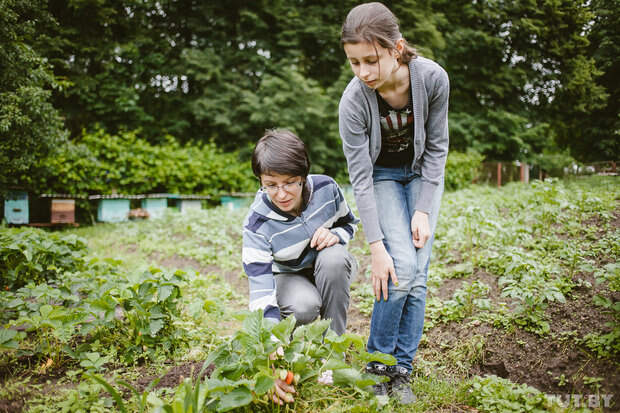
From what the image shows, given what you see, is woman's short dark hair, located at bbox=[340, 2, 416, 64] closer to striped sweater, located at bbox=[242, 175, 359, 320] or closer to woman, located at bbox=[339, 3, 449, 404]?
woman, located at bbox=[339, 3, 449, 404]

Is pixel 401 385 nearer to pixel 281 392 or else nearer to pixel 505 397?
pixel 505 397

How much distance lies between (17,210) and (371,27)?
7403 millimetres

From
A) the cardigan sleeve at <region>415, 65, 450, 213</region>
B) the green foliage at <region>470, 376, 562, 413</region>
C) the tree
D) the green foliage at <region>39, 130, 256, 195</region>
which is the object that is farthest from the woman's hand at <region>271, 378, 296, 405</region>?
the green foliage at <region>39, 130, 256, 195</region>

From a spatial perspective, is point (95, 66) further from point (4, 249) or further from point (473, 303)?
point (473, 303)

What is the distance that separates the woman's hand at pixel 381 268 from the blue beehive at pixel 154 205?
7.30m

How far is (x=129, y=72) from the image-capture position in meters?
10.3

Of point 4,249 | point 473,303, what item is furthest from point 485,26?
point 4,249

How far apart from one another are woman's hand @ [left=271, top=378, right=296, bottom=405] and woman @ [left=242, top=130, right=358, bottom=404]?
385 mm

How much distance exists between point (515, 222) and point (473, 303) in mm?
1616

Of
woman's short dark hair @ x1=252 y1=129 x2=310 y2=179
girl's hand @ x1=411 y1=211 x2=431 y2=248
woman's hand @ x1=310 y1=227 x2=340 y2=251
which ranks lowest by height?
woman's hand @ x1=310 y1=227 x2=340 y2=251

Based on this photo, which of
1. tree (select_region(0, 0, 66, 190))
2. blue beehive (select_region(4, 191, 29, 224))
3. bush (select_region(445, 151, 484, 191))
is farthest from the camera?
bush (select_region(445, 151, 484, 191))

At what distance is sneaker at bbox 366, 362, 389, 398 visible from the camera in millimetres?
1798

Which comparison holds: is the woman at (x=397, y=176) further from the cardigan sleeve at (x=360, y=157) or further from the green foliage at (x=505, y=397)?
the green foliage at (x=505, y=397)

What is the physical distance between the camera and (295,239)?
82.4 inches
